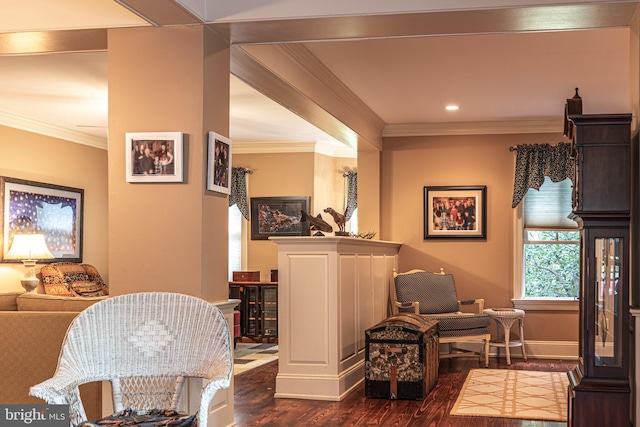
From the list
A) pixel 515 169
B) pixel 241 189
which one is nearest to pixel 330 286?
pixel 515 169

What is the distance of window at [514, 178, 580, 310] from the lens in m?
8.84

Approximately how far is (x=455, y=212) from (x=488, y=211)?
0.37m

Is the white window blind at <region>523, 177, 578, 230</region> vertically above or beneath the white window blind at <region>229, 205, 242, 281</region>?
above

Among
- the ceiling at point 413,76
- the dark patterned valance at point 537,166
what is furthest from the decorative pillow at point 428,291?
the ceiling at point 413,76

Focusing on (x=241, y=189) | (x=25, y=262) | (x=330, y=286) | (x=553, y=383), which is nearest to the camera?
(x=330, y=286)

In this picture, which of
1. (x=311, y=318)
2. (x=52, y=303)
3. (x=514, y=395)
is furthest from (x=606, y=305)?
(x=52, y=303)

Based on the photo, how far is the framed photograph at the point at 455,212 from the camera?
29.3 ft

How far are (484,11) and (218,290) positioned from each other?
2020 mm

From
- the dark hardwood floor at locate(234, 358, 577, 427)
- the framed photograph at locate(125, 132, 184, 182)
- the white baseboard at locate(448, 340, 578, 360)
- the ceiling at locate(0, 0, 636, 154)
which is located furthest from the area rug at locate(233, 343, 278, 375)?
the framed photograph at locate(125, 132, 184, 182)

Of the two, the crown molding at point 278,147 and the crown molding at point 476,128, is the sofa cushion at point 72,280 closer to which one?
the crown molding at point 278,147

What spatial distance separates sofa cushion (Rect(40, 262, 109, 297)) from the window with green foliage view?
4946 millimetres

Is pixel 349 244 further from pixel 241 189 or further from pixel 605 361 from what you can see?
pixel 241 189

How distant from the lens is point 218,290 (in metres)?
4.38

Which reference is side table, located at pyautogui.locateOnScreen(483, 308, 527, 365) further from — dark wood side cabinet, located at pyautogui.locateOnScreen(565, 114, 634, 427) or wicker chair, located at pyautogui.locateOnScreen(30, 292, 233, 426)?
wicker chair, located at pyautogui.locateOnScreen(30, 292, 233, 426)
